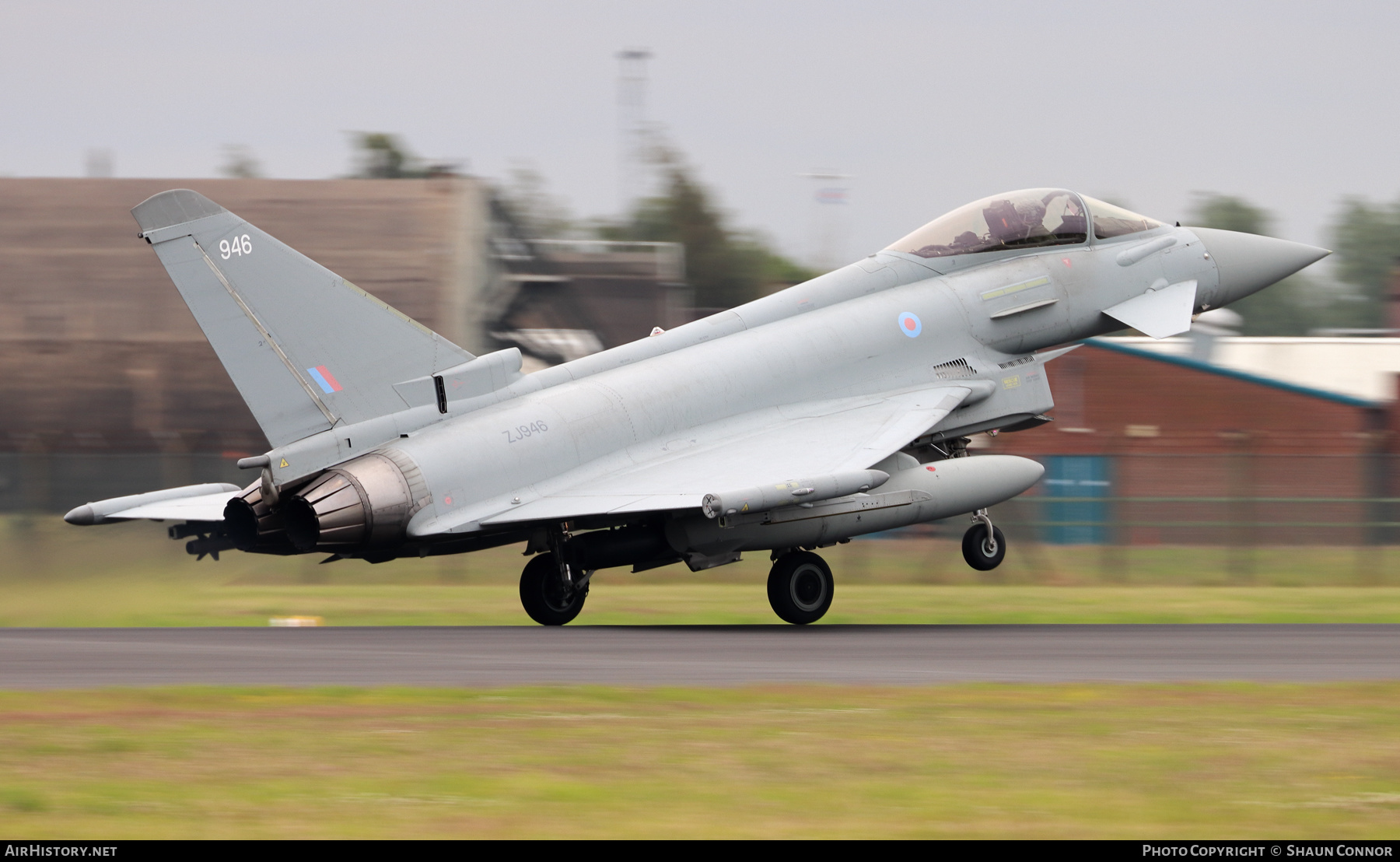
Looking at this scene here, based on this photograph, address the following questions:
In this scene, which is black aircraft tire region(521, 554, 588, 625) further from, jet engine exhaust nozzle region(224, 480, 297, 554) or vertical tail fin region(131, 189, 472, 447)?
jet engine exhaust nozzle region(224, 480, 297, 554)

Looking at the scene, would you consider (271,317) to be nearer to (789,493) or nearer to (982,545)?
(789,493)

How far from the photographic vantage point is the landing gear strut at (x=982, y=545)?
1758 cm

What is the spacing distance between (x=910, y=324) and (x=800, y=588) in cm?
356

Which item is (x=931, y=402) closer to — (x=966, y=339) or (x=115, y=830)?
(x=966, y=339)

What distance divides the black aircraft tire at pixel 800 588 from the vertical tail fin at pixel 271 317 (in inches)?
182

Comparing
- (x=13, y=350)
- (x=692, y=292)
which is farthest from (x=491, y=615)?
(x=692, y=292)

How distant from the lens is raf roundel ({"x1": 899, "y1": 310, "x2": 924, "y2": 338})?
17.6 metres

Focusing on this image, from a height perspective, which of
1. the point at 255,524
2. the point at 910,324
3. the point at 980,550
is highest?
the point at 910,324

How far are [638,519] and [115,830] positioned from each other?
8.84 m

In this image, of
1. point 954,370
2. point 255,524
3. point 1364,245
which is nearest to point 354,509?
point 255,524

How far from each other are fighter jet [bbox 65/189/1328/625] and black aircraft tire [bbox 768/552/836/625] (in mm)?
25

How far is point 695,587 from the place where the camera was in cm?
2398

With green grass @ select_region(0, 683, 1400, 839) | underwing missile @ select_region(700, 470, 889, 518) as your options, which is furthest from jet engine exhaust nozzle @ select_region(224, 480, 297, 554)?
underwing missile @ select_region(700, 470, 889, 518)

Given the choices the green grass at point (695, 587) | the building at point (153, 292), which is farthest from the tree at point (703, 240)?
the green grass at point (695, 587)
